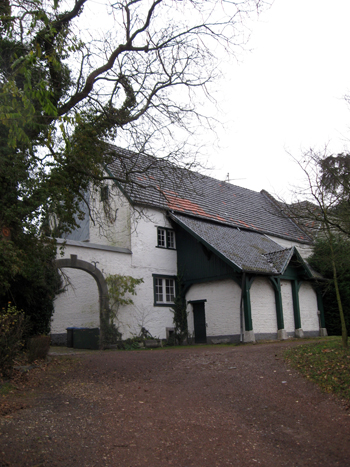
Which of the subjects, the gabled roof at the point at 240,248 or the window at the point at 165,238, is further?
the window at the point at 165,238

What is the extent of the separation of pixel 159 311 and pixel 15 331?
10516mm

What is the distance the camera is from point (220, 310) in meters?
19.0

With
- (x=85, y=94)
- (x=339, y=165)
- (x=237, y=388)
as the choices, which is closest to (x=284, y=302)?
(x=339, y=165)

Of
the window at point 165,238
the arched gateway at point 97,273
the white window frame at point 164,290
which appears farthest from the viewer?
the window at point 165,238

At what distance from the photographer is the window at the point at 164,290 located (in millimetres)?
Answer: 19922

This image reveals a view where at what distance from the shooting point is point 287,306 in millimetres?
20328

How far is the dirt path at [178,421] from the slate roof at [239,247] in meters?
7.91

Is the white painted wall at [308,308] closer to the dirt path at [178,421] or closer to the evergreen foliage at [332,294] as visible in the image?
the evergreen foliage at [332,294]

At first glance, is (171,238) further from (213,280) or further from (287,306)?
(287,306)

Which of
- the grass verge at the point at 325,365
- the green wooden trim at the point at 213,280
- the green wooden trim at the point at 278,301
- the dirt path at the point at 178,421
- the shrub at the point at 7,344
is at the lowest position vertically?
the dirt path at the point at 178,421

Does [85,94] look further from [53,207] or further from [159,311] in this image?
[159,311]

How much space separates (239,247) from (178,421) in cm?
1362

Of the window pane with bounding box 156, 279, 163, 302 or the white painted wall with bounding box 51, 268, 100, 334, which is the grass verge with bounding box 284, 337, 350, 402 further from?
the white painted wall with bounding box 51, 268, 100, 334

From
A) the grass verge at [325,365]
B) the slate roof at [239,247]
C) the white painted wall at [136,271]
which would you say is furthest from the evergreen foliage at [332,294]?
the grass verge at [325,365]
